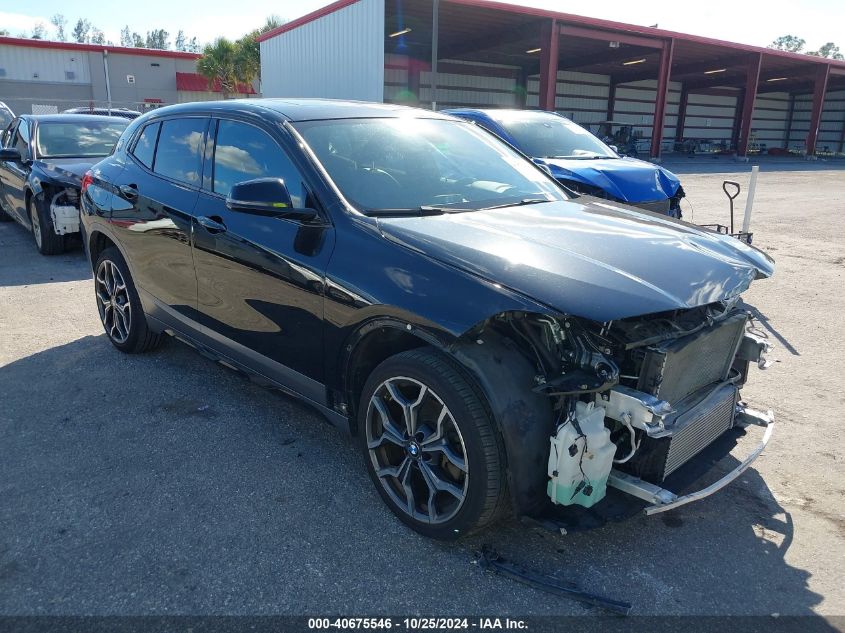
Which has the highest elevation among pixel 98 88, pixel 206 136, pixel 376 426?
pixel 98 88

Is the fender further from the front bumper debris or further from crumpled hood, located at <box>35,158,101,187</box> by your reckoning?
crumpled hood, located at <box>35,158,101,187</box>

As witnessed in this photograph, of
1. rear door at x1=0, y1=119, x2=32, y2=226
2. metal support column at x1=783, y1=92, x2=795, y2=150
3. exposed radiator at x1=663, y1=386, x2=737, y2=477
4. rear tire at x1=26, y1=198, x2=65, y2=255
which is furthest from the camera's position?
metal support column at x1=783, y1=92, x2=795, y2=150

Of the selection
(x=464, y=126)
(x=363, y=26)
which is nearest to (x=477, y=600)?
(x=464, y=126)

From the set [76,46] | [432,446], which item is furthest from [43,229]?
[76,46]

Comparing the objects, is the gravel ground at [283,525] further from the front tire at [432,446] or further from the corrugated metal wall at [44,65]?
the corrugated metal wall at [44,65]

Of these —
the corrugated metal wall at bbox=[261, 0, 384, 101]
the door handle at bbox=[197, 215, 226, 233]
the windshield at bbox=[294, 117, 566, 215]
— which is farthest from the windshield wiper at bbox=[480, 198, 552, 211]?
the corrugated metal wall at bbox=[261, 0, 384, 101]

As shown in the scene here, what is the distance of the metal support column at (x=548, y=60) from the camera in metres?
24.3

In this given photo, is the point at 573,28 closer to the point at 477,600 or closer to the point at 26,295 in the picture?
the point at 26,295

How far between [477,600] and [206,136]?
307 cm

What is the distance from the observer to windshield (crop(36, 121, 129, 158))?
8.70 meters

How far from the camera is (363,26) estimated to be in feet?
71.5

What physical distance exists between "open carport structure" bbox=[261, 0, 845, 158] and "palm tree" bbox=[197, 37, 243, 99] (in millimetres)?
15723

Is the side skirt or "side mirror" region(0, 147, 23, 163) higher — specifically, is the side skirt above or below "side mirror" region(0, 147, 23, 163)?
below

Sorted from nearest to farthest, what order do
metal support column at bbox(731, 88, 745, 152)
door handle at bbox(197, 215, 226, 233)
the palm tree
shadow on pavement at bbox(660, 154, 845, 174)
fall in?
door handle at bbox(197, 215, 226, 233) < shadow on pavement at bbox(660, 154, 845, 174) < the palm tree < metal support column at bbox(731, 88, 745, 152)
